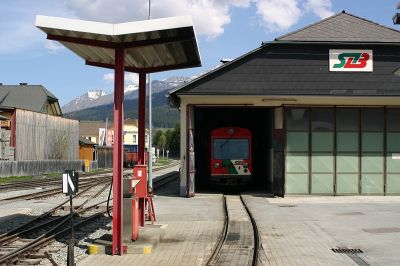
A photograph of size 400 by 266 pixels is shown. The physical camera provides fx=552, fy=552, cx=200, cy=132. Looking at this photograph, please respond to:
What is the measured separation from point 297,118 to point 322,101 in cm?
126

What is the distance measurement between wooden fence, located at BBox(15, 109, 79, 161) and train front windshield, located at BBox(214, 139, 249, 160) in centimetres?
2826

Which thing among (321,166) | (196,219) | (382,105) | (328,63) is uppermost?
(328,63)

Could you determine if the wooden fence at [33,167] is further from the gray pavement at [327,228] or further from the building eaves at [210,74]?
the gray pavement at [327,228]

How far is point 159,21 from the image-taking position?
33.6 feet

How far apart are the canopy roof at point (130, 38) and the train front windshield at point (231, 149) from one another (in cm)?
1235

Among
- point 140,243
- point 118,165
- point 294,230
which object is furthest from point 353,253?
point 118,165

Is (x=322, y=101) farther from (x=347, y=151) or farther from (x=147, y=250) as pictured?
(x=147, y=250)

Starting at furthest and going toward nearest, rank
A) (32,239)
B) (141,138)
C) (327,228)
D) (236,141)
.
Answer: (236,141) → (327,228) → (141,138) → (32,239)

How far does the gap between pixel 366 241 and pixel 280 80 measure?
442 inches

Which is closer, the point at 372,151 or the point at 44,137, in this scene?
the point at 372,151

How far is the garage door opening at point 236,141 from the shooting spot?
1020 inches

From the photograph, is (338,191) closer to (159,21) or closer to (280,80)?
(280,80)

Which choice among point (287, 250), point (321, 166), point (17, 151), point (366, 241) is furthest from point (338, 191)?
point (17, 151)

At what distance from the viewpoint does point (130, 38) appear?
1095 cm
